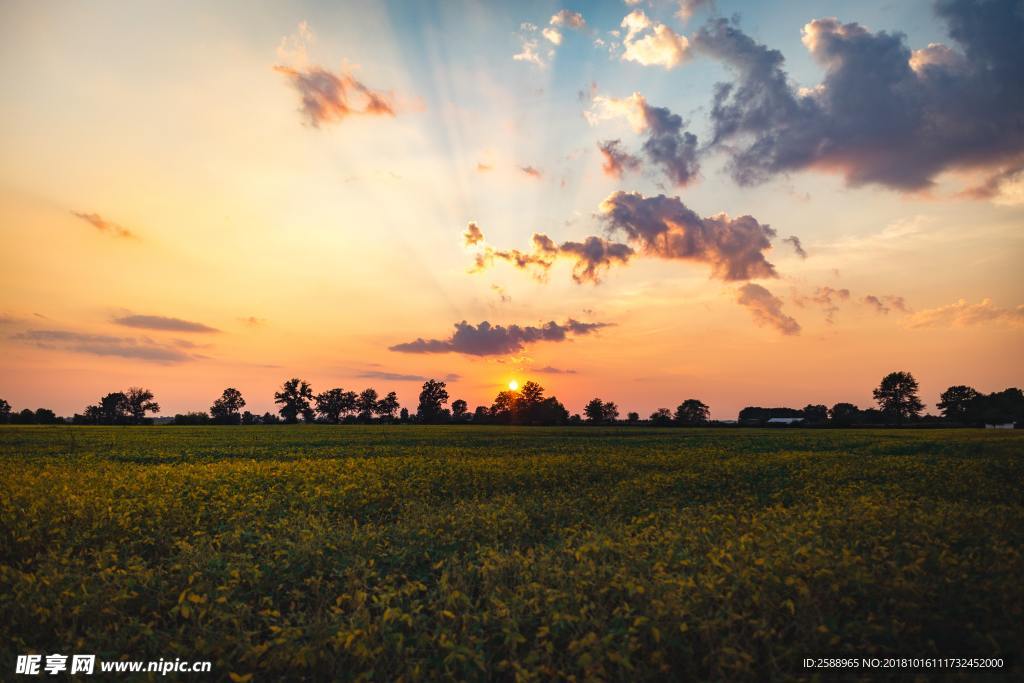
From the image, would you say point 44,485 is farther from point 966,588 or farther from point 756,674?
point 966,588

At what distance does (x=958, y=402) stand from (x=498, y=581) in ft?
712

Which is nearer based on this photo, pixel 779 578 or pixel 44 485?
pixel 779 578

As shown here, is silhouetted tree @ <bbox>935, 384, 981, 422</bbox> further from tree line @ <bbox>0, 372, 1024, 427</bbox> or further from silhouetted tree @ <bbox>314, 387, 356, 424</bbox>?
silhouetted tree @ <bbox>314, 387, 356, 424</bbox>

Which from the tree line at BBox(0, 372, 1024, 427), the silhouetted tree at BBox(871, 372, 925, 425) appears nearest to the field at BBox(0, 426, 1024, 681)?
the tree line at BBox(0, 372, 1024, 427)

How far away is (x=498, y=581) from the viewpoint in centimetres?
1061

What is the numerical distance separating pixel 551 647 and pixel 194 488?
16.4 m

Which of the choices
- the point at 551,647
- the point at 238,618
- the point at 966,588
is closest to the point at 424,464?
the point at 238,618

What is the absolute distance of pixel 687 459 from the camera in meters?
32.1

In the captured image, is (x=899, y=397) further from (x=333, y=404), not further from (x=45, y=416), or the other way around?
(x=45, y=416)

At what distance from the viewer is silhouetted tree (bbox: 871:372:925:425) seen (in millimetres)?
169500

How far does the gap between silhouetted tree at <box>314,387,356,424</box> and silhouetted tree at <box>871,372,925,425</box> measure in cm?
19133

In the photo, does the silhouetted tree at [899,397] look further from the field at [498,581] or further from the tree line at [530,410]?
the field at [498,581]

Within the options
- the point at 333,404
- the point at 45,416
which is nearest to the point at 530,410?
the point at 333,404

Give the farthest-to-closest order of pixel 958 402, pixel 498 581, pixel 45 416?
pixel 958 402 → pixel 45 416 → pixel 498 581
